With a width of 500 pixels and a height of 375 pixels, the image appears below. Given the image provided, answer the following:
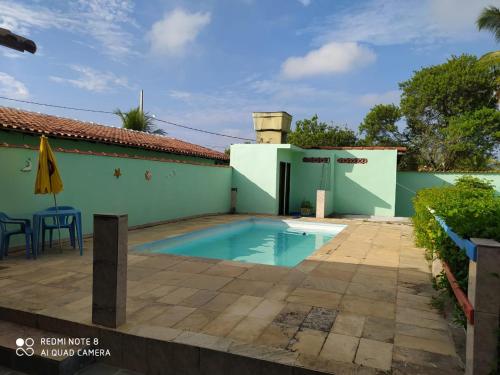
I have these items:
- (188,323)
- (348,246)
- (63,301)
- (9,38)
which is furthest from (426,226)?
(9,38)

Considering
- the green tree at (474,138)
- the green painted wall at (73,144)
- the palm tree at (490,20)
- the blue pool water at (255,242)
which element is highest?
the palm tree at (490,20)

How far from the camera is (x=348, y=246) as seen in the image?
8.62 m

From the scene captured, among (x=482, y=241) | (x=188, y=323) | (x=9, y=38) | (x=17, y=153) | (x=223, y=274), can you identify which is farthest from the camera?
(x=17, y=153)

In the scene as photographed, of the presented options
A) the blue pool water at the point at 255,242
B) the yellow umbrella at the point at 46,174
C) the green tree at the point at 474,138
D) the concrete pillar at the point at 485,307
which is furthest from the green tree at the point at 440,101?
the concrete pillar at the point at 485,307

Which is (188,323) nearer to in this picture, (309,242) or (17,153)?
(17,153)

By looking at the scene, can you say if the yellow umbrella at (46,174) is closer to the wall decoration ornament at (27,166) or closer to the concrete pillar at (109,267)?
the wall decoration ornament at (27,166)

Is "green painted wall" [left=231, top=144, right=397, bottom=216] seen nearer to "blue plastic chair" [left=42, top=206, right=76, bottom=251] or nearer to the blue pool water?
the blue pool water

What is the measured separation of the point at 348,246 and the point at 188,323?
18.6ft

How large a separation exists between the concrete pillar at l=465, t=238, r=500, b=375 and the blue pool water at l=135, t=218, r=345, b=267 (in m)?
6.17

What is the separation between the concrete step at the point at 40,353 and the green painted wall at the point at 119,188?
387 centimetres

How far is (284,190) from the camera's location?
16.8 metres

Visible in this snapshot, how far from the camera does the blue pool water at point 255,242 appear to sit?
363 inches

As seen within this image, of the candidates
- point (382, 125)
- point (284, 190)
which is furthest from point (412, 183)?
point (382, 125)

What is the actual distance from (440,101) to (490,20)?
8545 mm
